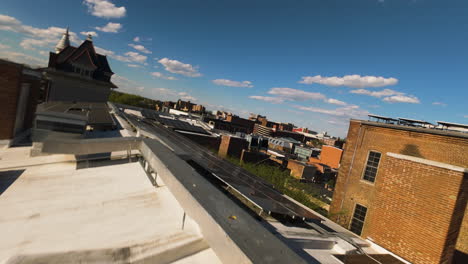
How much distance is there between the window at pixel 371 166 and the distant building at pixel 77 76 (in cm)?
3173

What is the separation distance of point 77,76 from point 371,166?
110ft

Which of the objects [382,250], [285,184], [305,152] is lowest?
[305,152]

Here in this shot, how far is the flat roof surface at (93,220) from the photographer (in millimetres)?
2236

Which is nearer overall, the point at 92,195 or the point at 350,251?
the point at 92,195

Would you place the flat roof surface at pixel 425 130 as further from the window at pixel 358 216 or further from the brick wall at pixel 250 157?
the brick wall at pixel 250 157

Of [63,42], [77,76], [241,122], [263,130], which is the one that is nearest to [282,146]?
[241,122]

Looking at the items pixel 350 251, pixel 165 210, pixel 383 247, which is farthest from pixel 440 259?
pixel 165 210

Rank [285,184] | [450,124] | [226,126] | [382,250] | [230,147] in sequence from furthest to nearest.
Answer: [226,126] → [230,147] → [285,184] → [450,124] → [382,250]

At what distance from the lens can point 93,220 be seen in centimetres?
292

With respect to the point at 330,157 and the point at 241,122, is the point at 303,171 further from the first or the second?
the point at 241,122

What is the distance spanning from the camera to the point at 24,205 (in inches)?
133

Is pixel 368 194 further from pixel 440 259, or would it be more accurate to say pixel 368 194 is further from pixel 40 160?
pixel 40 160

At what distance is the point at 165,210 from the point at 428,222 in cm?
658

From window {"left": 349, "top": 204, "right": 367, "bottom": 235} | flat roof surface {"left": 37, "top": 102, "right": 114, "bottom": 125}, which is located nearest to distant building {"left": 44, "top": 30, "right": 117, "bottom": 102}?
flat roof surface {"left": 37, "top": 102, "right": 114, "bottom": 125}
